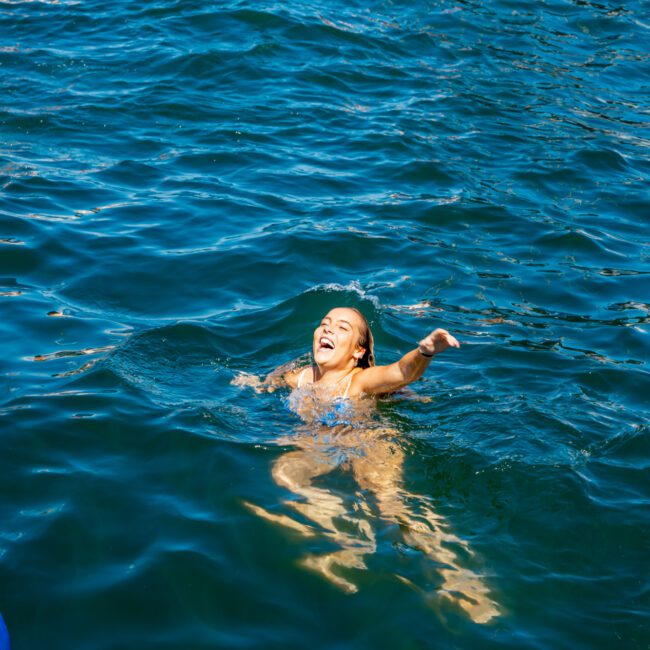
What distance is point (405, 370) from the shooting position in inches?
260

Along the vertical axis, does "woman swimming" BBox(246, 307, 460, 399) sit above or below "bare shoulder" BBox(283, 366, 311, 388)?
above

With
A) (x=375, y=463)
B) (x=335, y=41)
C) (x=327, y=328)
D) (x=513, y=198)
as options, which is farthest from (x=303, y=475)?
(x=335, y=41)

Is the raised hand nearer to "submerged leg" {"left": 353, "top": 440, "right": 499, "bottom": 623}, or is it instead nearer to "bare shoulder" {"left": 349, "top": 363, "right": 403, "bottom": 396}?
"bare shoulder" {"left": 349, "top": 363, "right": 403, "bottom": 396}

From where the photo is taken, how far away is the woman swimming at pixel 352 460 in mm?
5609

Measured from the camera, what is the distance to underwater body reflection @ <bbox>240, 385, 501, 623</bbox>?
217 inches

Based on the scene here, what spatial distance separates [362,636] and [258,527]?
1115 mm

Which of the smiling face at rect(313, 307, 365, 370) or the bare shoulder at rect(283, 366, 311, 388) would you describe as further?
the bare shoulder at rect(283, 366, 311, 388)

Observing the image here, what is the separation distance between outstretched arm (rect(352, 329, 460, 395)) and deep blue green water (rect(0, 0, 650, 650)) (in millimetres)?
390

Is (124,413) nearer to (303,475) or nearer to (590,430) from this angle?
(303,475)

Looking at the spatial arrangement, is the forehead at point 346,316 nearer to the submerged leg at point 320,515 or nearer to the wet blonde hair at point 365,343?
the wet blonde hair at point 365,343

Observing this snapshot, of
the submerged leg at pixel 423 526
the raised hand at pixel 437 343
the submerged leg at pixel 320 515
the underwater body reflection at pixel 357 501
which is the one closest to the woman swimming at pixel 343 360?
the underwater body reflection at pixel 357 501

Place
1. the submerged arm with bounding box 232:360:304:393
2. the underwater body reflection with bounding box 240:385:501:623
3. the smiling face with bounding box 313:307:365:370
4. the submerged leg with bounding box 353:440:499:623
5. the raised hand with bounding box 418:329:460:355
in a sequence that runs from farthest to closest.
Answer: the submerged arm with bounding box 232:360:304:393, the smiling face with bounding box 313:307:365:370, the raised hand with bounding box 418:329:460:355, the underwater body reflection with bounding box 240:385:501:623, the submerged leg with bounding box 353:440:499:623

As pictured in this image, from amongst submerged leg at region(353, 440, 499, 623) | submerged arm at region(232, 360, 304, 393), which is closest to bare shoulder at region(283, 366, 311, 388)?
submerged arm at region(232, 360, 304, 393)

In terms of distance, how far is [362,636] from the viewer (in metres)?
5.02
